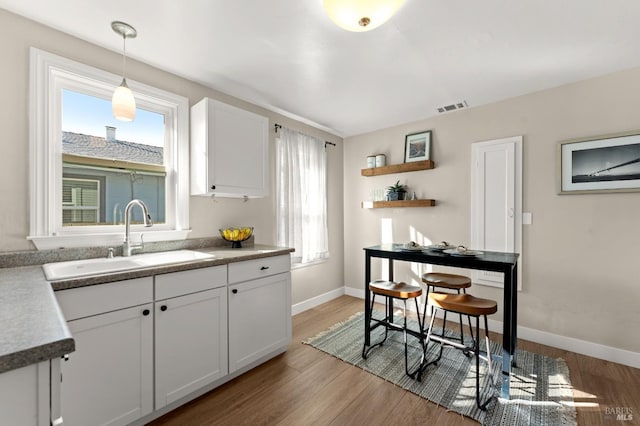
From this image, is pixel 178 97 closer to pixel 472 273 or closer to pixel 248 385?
pixel 248 385

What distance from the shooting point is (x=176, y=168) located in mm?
2502

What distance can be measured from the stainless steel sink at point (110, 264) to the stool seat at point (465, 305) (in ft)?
5.57

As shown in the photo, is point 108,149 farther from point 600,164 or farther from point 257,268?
point 600,164

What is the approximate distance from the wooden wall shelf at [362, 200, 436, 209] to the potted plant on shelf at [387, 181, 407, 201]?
0.06 m

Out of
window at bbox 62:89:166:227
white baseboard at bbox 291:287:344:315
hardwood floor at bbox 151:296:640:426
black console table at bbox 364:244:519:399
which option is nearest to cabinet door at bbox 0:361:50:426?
hardwood floor at bbox 151:296:640:426

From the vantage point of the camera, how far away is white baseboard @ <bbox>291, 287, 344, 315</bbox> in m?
3.55

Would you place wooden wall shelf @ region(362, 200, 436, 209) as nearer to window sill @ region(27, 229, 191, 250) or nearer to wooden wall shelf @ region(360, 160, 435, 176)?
wooden wall shelf @ region(360, 160, 435, 176)

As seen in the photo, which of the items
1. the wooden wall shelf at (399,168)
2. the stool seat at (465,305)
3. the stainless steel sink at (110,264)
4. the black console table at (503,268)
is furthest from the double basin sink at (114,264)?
the wooden wall shelf at (399,168)

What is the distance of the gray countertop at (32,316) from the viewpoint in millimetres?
668

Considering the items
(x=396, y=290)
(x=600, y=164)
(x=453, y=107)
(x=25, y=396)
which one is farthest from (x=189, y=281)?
(x=600, y=164)

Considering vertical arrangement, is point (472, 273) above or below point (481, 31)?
below

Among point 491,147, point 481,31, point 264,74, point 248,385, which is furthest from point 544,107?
point 248,385

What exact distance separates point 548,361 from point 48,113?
4255mm

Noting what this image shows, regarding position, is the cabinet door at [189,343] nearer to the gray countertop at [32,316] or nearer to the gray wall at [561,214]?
the gray countertop at [32,316]
